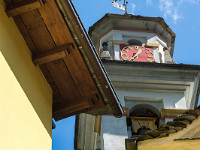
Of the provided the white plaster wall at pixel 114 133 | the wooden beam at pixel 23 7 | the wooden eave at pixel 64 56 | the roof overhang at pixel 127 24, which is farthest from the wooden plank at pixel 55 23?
the roof overhang at pixel 127 24

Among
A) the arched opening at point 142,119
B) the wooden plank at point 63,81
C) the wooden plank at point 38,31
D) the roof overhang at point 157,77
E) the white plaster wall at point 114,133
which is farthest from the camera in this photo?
the roof overhang at point 157,77

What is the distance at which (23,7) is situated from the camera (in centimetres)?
619

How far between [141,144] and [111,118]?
19.1ft

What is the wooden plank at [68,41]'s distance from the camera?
20.7 feet

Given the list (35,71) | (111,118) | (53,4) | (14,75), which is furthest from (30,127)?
(111,118)

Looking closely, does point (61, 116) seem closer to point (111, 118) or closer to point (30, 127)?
point (30, 127)

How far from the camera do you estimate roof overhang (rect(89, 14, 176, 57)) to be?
Answer: 15.2 metres

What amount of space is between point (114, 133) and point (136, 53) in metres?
3.39

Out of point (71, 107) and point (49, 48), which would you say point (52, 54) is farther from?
point (71, 107)

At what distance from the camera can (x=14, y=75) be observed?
5.77 metres

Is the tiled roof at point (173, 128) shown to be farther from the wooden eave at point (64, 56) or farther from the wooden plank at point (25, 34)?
the wooden plank at point (25, 34)

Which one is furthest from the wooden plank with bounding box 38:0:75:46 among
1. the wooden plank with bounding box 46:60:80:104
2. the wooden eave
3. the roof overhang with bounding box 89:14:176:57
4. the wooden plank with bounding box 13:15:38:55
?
the roof overhang with bounding box 89:14:176:57

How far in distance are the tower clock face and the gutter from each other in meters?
7.30

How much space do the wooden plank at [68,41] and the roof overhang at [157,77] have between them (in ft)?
19.7
